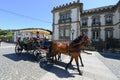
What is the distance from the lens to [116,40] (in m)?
23.9

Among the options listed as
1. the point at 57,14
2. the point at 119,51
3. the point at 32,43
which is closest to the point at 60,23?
the point at 57,14

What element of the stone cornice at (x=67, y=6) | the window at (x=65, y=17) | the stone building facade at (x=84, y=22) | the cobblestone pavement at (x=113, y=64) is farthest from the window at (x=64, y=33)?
the cobblestone pavement at (x=113, y=64)

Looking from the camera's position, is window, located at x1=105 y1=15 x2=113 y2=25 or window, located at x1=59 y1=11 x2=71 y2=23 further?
window, located at x1=59 y1=11 x2=71 y2=23

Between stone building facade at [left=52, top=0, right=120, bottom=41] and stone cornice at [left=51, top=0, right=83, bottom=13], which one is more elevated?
stone cornice at [left=51, top=0, right=83, bottom=13]

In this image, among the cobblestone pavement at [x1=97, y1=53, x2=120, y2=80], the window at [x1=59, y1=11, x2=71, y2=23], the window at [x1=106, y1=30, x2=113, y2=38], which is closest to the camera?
the cobblestone pavement at [x1=97, y1=53, x2=120, y2=80]

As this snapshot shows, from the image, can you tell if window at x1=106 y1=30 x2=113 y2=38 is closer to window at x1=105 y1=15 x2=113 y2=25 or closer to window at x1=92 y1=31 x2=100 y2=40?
window at x1=105 y1=15 x2=113 y2=25

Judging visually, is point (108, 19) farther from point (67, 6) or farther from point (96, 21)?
point (67, 6)

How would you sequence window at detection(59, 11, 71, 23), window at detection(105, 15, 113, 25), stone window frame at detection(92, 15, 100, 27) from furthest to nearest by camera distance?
stone window frame at detection(92, 15, 100, 27) → window at detection(59, 11, 71, 23) → window at detection(105, 15, 113, 25)

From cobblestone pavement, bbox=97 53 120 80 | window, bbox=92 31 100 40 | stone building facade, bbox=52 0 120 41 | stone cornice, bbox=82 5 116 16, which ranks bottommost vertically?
cobblestone pavement, bbox=97 53 120 80

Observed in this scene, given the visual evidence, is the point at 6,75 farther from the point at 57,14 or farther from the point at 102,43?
the point at 57,14

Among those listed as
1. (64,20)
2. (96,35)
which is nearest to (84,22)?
(96,35)

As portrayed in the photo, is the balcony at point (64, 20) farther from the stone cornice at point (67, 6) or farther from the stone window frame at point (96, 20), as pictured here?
the stone window frame at point (96, 20)

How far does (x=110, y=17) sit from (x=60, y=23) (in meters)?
10.7

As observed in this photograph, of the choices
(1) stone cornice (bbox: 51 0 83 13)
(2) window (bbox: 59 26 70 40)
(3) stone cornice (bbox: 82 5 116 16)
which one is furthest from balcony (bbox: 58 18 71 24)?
(3) stone cornice (bbox: 82 5 116 16)
